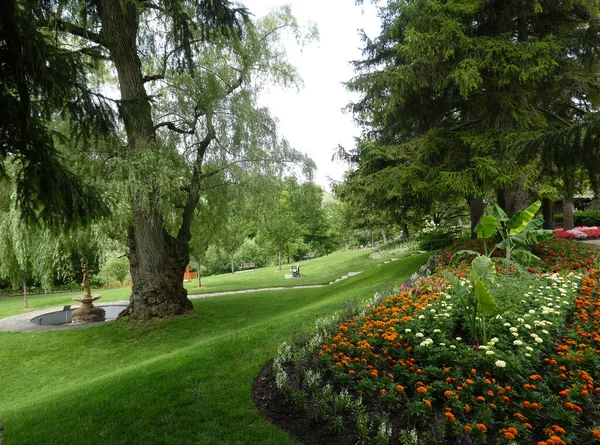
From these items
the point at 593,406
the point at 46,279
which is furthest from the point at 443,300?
the point at 46,279

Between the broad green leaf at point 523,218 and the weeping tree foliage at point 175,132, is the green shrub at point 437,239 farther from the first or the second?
the broad green leaf at point 523,218

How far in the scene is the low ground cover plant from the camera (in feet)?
9.82

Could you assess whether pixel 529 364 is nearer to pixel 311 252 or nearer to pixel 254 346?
pixel 254 346

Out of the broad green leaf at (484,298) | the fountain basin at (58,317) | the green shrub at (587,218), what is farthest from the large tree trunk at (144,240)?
the green shrub at (587,218)

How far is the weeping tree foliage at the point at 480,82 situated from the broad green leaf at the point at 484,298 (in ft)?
16.6

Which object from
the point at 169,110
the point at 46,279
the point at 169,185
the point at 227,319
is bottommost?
the point at 227,319

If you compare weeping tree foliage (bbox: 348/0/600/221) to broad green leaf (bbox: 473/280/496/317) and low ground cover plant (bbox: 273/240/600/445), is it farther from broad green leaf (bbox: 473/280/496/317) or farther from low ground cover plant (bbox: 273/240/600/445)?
broad green leaf (bbox: 473/280/496/317)

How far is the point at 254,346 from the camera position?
6051 millimetres

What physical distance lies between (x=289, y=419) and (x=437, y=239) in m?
14.9

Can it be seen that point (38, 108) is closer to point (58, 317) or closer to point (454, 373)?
point (454, 373)

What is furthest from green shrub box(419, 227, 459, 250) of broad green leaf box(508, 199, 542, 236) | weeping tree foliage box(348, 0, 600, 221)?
broad green leaf box(508, 199, 542, 236)

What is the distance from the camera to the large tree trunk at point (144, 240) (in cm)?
938

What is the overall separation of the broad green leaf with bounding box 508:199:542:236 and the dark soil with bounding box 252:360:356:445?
16.9 ft

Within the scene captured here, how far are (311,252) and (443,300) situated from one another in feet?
134
